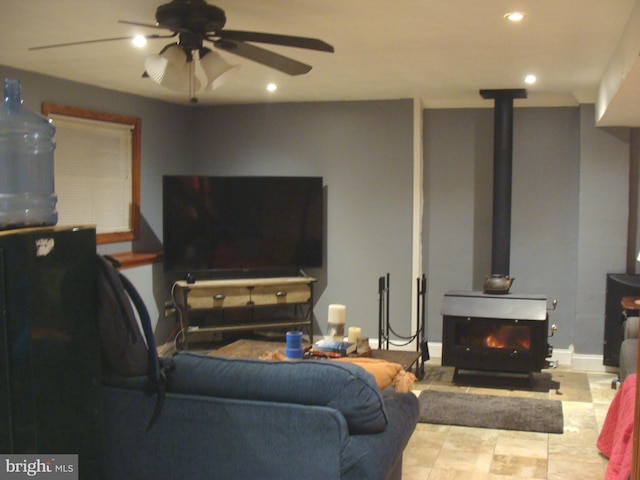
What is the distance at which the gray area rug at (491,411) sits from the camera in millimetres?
4516

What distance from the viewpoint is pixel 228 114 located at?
6770 mm

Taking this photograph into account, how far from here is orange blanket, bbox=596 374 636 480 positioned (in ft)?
10.7

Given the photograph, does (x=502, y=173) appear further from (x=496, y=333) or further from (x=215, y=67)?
(x=215, y=67)

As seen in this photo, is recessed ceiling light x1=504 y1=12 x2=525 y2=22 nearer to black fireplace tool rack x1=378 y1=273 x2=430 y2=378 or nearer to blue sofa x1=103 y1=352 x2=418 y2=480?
blue sofa x1=103 y1=352 x2=418 y2=480

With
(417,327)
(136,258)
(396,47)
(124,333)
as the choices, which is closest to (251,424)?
(124,333)

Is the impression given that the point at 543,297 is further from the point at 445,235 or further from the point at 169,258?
the point at 169,258

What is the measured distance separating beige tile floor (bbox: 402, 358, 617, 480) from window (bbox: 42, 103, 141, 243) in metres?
3.07

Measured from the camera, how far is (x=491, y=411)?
4785 millimetres

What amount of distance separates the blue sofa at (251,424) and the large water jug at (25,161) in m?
0.63

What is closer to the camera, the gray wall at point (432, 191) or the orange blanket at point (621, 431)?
the orange blanket at point (621, 431)

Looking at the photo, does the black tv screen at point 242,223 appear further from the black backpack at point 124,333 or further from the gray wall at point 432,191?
the black backpack at point 124,333

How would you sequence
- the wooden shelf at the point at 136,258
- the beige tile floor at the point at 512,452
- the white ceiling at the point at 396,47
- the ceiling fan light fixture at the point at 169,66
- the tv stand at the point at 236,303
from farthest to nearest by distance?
the tv stand at the point at 236,303
the wooden shelf at the point at 136,258
the beige tile floor at the point at 512,452
the white ceiling at the point at 396,47
the ceiling fan light fixture at the point at 169,66

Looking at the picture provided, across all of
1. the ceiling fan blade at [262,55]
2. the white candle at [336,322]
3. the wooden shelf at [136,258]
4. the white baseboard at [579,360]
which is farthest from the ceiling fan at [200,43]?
the white baseboard at [579,360]

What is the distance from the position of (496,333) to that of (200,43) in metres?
3.49
